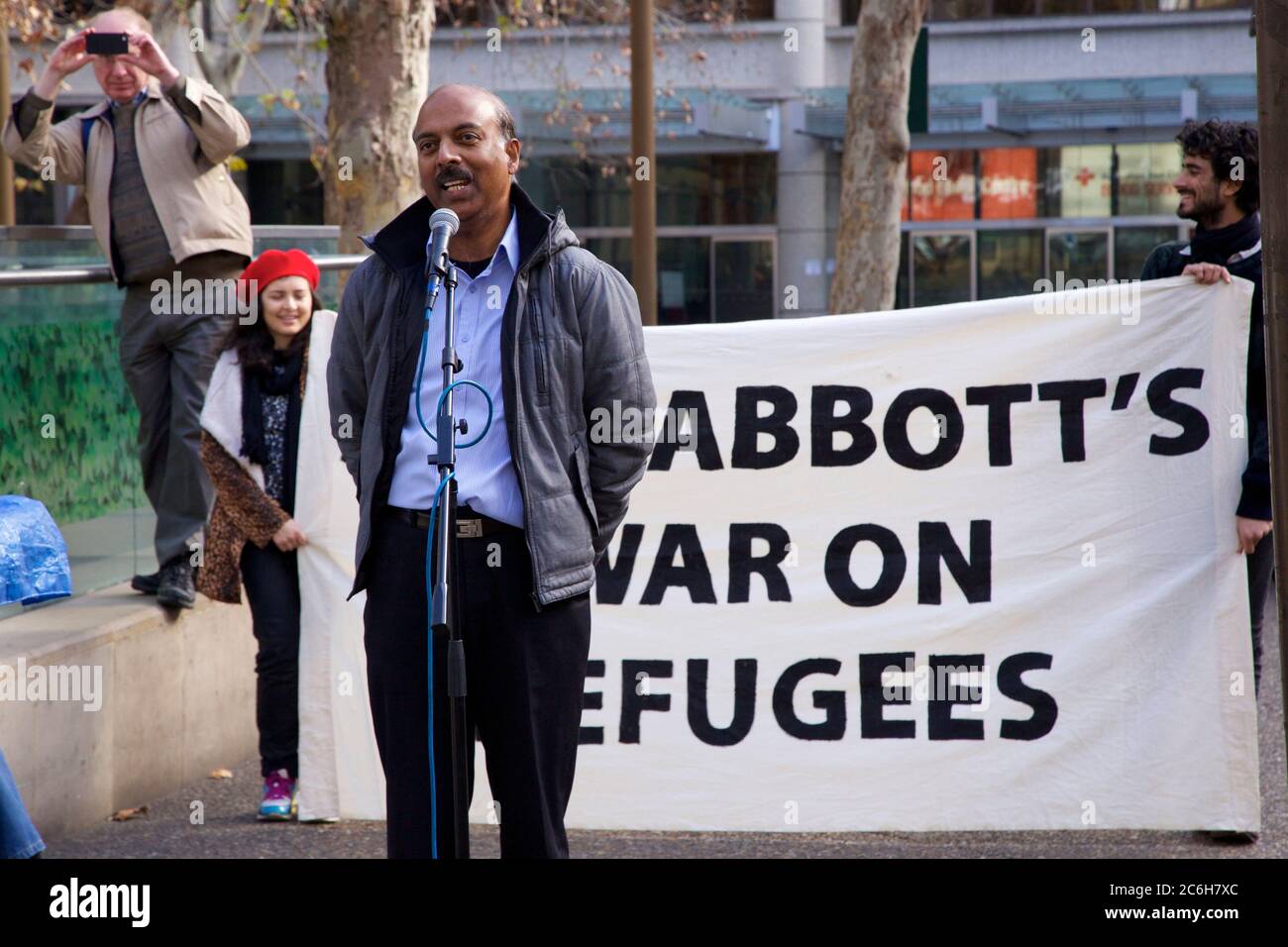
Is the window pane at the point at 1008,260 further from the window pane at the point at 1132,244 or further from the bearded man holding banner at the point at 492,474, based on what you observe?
the bearded man holding banner at the point at 492,474

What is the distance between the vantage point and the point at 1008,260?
29.5m

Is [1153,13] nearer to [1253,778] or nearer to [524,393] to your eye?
[1253,778]

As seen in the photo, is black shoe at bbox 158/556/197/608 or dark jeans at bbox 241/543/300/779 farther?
black shoe at bbox 158/556/197/608

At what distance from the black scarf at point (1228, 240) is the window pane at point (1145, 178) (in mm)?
23899

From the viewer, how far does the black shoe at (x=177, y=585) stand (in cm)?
654

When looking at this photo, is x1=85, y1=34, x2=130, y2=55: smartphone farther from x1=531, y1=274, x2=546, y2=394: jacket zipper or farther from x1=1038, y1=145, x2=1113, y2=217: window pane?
x1=1038, y1=145, x2=1113, y2=217: window pane

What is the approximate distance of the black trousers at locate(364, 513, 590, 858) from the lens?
366 cm

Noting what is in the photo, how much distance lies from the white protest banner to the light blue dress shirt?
1983 millimetres

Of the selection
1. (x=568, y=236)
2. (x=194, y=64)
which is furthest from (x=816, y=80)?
(x=568, y=236)

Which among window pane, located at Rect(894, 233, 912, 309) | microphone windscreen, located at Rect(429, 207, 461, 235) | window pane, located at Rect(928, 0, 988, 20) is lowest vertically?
microphone windscreen, located at Rect(429, 207, 461, 235)

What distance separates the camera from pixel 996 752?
18.0 ft

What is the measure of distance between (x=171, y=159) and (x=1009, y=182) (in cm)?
2439

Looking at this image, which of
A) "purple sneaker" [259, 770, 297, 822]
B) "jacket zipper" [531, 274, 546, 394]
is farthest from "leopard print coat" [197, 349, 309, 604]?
"jacket zipper" [531, 274, 546, 394]

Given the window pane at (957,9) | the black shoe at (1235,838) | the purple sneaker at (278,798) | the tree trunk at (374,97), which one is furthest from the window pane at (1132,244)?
the purple sneaker at (278,798)
